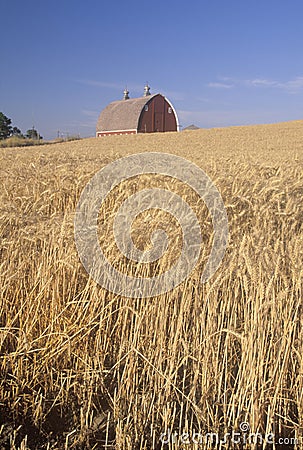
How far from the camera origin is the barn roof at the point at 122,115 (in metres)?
41.4

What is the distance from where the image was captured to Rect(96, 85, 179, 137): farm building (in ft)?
136

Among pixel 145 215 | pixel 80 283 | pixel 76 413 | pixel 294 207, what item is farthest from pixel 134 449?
pixel 294 207

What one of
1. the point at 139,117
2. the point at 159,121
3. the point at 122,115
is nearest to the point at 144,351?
the point at 139,117

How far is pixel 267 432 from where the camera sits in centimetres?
182

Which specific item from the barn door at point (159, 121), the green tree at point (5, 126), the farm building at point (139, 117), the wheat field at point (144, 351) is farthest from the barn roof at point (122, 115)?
the wheat field at point (144, 351)

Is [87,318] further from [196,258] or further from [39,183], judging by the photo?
[39,183]

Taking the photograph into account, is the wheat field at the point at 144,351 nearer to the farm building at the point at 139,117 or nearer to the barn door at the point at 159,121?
the farm building at the point at 139,117

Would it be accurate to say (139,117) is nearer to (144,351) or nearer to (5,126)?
(5,126)

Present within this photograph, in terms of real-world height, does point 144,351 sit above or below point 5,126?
below

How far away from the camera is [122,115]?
4284 centimetres

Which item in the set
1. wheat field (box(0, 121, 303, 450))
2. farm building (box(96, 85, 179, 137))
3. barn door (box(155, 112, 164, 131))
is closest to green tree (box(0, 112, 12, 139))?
Result: farm building (box(96, 85, 179, 137))

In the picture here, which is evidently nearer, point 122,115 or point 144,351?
point 144,351

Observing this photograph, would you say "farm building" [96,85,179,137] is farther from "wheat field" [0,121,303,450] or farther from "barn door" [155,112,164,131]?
"wheat field" [0,121,303,450]

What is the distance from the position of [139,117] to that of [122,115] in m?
2.68
